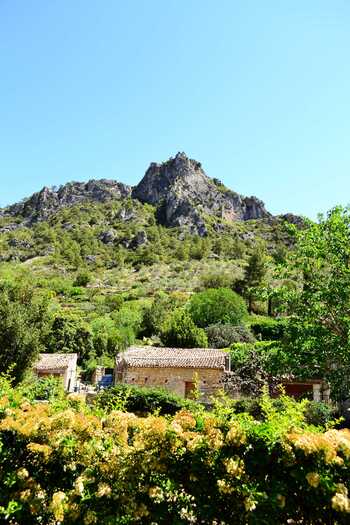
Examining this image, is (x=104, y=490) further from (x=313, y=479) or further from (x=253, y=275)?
(x=253, y=275)

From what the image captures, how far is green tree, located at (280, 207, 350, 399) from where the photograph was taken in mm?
10602

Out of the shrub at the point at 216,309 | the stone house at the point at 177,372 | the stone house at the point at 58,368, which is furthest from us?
the shrub at the point at 216,309

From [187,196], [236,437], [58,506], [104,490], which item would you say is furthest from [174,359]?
[187,196]

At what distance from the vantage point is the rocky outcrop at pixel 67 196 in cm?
11800

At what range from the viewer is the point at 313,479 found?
3678 mm

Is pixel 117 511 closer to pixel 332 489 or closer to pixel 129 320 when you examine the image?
pixel 332 489

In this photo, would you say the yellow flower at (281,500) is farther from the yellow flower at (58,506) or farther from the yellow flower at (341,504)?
the yellow flower at (58,506)

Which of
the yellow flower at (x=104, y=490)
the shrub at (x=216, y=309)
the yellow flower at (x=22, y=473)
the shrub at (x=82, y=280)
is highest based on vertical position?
the shrub at (x=82, y=280)

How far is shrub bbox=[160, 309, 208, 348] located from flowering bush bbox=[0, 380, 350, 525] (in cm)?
3214

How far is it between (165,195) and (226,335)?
3190 inches

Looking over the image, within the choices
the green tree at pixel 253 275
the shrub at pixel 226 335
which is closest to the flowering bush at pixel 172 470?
the shrub at pixel 226 335

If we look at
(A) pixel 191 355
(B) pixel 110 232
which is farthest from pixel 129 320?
(B) pixel 110 232

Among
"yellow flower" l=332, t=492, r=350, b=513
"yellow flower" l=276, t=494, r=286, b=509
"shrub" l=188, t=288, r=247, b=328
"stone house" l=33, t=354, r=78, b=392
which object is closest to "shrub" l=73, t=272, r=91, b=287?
"shrub" l=188, t=288, r=247, b=328

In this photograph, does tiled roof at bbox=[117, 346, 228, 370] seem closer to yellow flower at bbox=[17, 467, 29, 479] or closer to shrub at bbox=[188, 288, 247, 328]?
shrub at bbox=[188, 288, 247, 328]
